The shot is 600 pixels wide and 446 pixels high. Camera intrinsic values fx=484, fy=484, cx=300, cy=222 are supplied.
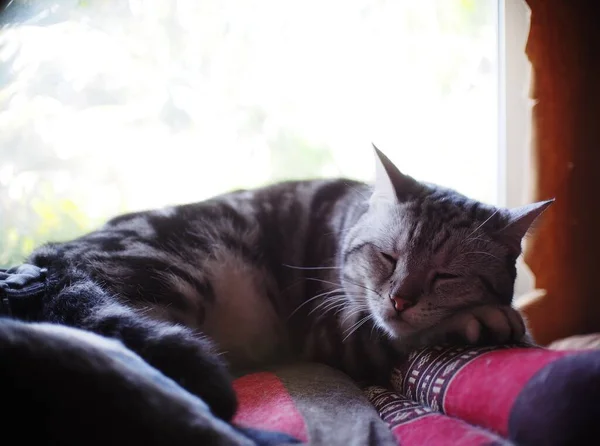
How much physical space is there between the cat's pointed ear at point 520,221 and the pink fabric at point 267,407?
1.92 ft

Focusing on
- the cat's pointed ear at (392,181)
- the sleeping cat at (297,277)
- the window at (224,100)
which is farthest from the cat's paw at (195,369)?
the window at (224,100)

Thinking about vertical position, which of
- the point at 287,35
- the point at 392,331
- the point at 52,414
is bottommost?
the point at 392,331

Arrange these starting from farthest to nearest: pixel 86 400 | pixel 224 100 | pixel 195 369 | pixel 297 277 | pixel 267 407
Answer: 1. pixel 224 100
2. pixel 297 277
3. pixel 267 407
4. pixel 195 369
5. pixel 86 400

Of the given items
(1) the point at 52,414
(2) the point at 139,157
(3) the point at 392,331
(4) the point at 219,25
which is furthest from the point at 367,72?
(1) the point at 52,414

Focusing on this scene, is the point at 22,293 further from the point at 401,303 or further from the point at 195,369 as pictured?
the point at 401,303

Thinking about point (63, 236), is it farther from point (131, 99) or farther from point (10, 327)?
point (10, 327)

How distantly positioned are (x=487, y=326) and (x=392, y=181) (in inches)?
15.5

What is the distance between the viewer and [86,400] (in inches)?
22.0

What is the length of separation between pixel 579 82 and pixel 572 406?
1.47 meters

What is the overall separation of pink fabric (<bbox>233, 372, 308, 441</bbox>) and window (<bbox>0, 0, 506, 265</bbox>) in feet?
2.59

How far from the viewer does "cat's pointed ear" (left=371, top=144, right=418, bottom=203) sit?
3.80 feet

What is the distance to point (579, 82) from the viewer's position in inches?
67.4

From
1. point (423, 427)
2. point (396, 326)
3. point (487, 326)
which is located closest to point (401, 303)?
point (396, 326)

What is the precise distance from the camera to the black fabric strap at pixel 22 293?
88 cm
